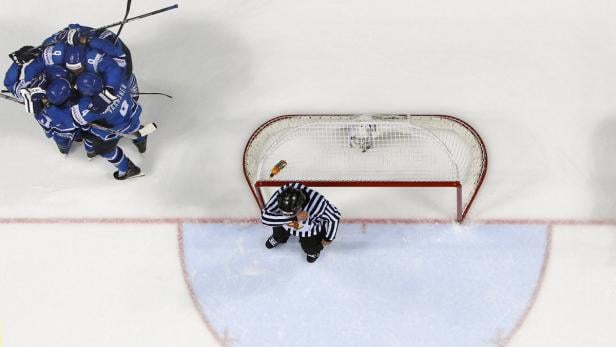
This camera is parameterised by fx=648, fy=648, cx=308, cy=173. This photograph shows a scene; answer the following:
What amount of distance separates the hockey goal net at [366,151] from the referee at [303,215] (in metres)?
0.57

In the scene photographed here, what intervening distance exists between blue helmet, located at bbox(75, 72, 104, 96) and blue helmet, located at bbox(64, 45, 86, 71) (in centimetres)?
10

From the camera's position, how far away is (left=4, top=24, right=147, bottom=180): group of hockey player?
4.32m

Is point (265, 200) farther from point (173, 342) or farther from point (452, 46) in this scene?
point (452, 46)

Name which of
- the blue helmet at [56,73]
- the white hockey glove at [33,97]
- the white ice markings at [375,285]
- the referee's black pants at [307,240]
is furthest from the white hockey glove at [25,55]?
the referee's black pants at [307,240]

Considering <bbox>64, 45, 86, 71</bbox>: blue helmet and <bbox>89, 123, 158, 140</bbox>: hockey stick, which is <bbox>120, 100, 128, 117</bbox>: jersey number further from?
<bbox>64, 45, 86, 71</bbox>: blue helmet

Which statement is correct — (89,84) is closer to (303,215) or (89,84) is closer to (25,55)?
(25,55)

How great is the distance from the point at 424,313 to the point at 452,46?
2239 mm

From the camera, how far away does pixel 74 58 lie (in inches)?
172

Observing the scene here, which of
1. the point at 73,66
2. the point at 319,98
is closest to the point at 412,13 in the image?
the point at 319,98

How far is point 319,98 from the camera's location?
213 inches

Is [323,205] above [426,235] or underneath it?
above

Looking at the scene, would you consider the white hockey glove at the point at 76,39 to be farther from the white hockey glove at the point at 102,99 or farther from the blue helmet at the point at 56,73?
the white hockey glove at the point at 102,99

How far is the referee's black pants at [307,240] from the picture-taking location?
4.66 m

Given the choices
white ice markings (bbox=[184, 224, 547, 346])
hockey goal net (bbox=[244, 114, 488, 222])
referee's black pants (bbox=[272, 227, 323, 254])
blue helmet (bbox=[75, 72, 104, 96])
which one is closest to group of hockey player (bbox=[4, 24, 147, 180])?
blue helmet (bbox=[75, 72, 104, 96])
